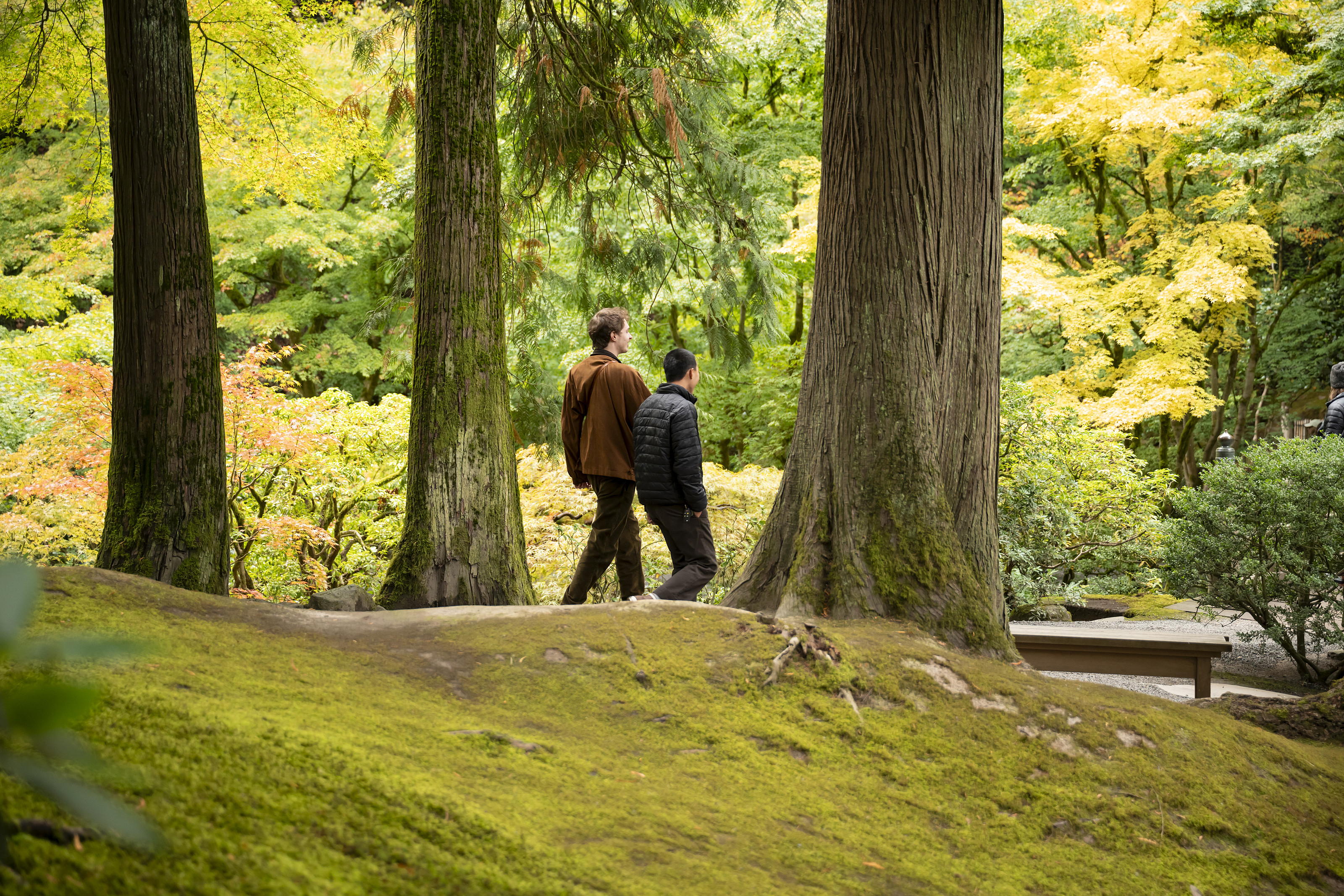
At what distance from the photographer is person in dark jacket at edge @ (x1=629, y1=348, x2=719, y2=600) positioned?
478 centimetres

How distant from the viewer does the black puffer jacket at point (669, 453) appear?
4.77 meters

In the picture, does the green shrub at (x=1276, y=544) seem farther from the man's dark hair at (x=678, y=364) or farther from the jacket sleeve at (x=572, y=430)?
the jacket sleeve at (x=572, y=430)

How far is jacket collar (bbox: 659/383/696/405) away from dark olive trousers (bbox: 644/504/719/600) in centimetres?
60

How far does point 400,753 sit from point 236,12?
27.2ft

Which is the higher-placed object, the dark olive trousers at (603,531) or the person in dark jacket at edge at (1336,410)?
the person in dark jacket at edge at (1336,410)

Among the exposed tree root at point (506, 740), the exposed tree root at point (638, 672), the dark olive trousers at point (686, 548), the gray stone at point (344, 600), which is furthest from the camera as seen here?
the dark olive trousers at point (686, 548)

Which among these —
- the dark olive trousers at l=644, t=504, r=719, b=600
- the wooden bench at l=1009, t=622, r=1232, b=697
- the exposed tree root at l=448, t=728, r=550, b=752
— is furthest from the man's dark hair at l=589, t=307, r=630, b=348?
the wooden bench at l=1009, t=622, r=1232, b=697

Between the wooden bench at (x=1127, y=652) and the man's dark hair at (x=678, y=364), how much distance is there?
289 centimetres

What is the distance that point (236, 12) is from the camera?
8141 mm

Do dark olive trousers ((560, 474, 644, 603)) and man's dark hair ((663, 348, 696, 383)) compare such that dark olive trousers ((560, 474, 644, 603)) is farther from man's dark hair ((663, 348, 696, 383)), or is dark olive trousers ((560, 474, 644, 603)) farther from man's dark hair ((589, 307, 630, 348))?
man's dark hair ((589, 307, 630, 348))

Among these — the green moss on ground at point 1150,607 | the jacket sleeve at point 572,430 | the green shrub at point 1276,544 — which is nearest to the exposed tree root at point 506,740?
the jacket sleeve at point 572,430

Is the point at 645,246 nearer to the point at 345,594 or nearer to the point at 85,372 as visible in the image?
the point at 345,594

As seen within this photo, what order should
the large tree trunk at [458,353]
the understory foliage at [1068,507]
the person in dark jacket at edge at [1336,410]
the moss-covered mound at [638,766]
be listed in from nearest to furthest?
the moss-covered mound at [638,766] < the large tree trunk at [458,353] < the person in dark jacket at edge at [1336,410] < the understory foliage at [1068,507]

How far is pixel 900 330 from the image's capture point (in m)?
4.46
